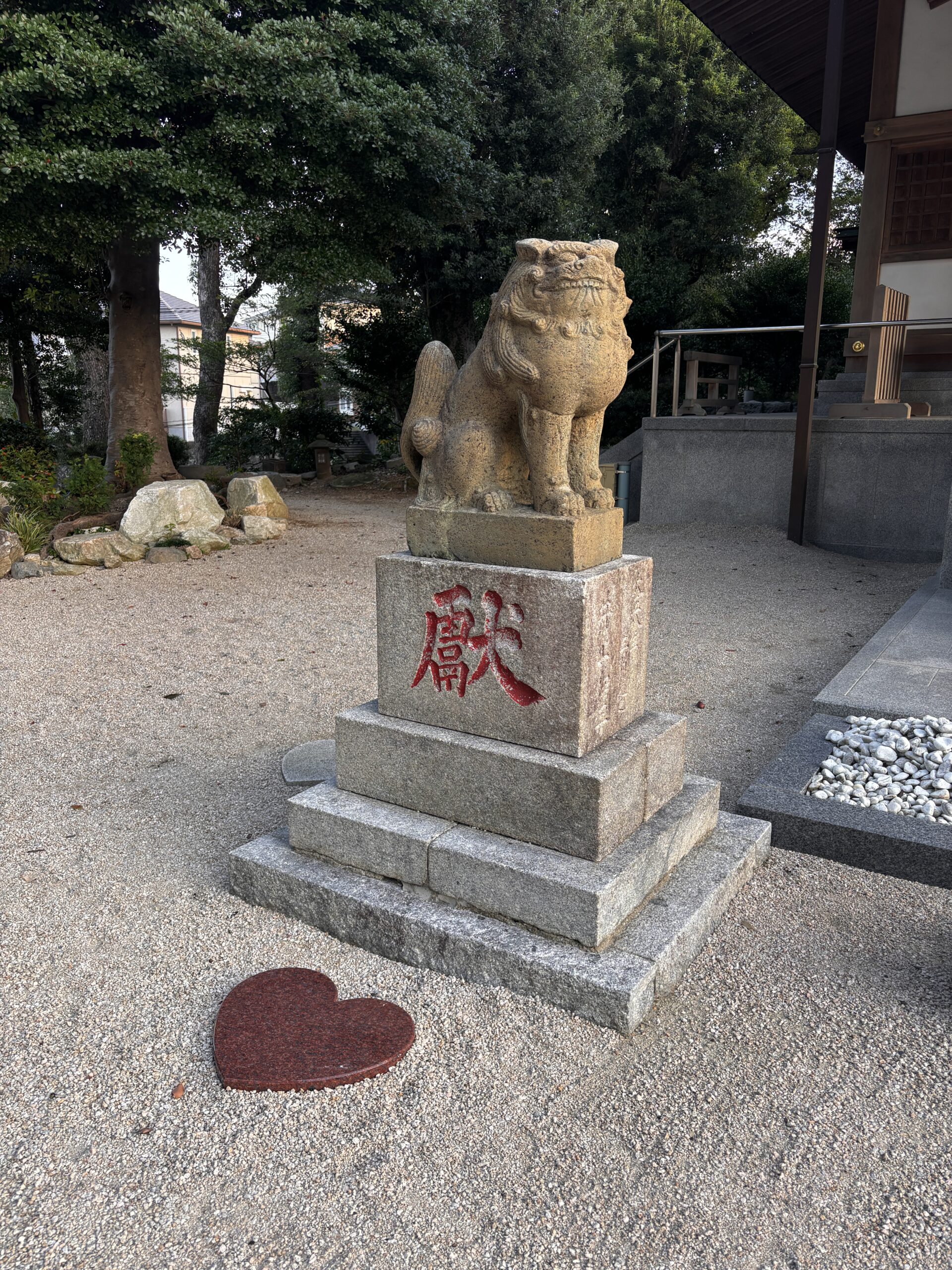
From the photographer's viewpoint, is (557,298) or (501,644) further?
(501,644)

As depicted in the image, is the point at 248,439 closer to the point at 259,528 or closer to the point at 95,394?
the point at 95,394

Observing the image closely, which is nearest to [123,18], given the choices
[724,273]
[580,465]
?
[580,465]

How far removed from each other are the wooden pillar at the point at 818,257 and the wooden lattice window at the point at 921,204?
1893mm

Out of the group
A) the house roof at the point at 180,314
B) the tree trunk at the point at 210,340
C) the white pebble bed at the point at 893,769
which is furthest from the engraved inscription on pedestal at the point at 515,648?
the house roof at the point at 180,314

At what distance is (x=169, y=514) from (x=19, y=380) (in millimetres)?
7069

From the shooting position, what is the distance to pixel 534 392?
2764mm

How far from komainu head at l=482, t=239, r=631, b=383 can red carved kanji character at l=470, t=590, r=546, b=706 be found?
2.39 feet

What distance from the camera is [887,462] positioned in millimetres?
8539

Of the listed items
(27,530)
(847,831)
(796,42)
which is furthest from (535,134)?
(847,831)

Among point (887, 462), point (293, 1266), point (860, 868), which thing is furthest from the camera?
point (887, 462)

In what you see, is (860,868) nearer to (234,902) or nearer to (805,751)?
(805,751)

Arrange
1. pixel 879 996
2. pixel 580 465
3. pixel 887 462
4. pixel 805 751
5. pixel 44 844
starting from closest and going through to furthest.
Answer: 1. pixel 879 996
2. pixel 580 465
3. pixel 44 844
4. pixel 805 751
5. pixel 887 462

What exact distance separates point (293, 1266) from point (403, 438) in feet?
8.47

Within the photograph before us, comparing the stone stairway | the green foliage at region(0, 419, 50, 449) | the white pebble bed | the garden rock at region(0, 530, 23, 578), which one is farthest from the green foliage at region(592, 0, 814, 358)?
the white pebble bed
